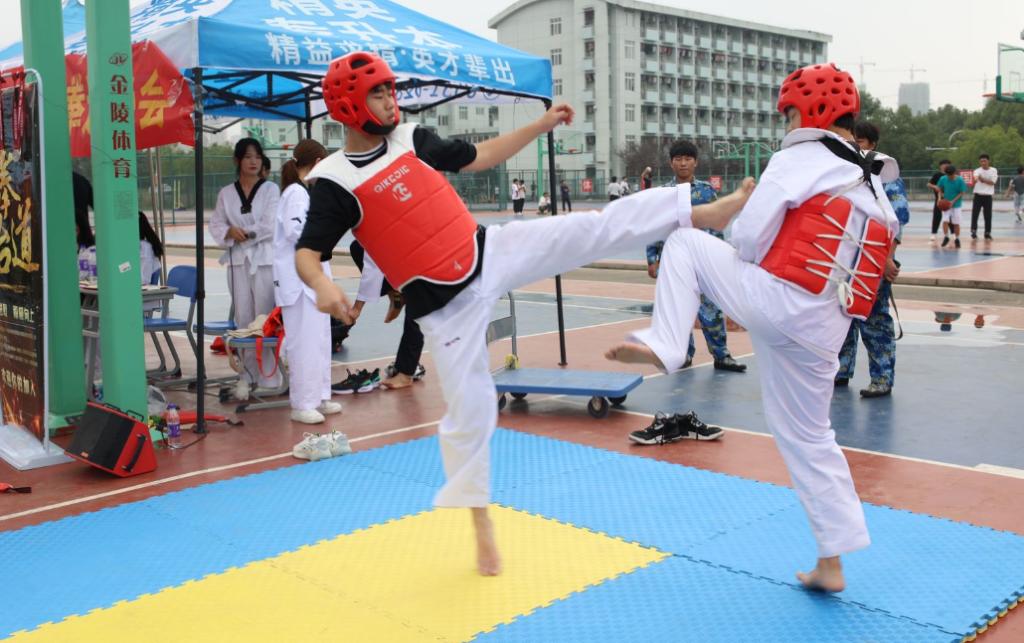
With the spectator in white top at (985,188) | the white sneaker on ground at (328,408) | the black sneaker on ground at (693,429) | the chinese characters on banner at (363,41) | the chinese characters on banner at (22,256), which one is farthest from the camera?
the spectator in white top at (985,188)

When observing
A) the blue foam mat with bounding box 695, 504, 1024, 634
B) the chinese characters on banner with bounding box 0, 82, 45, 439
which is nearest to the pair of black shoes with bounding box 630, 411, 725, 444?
the blue foam mat with bounding box 695, 504, 1024, 634

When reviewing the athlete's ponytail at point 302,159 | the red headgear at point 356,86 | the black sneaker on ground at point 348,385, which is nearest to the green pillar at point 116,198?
the athlete's ponytail at point 302,159

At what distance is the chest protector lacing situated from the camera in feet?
10.6

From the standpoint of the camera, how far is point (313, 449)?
5785 mm

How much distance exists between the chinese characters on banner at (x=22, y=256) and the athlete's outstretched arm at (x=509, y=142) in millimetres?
3034

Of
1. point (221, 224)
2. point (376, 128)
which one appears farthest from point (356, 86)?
point (221, 224)

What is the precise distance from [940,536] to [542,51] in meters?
85.6

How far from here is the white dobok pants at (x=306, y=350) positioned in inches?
266

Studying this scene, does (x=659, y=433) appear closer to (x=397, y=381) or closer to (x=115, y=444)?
(x=397, y=381)

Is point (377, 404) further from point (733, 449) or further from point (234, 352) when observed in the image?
point (733, 449)

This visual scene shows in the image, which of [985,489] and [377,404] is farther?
[377,404]

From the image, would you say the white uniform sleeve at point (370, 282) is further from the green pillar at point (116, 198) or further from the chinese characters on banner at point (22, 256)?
the chinese characters on banner at point (22, 256)

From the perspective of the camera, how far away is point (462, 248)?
3.57 m

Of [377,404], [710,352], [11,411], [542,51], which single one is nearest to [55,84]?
[11,411]
